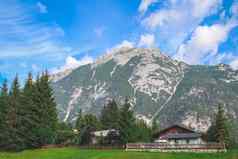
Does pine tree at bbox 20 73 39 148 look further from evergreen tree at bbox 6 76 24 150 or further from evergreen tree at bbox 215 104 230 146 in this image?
evergreen tree at bbox 215 104 230 146

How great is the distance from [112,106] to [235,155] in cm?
7428

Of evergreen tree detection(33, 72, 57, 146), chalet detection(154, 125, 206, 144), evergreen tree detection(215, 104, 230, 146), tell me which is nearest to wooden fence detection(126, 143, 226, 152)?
chalet detection(154, 125, 206, 144)

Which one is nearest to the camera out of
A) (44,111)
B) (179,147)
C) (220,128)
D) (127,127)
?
A: (179,147)

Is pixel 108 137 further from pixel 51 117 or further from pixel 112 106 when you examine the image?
pixel 112 106

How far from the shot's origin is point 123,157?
5166 cm

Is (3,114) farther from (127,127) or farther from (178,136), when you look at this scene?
(178,136)

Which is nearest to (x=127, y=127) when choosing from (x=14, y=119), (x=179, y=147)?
(x=179, y=147)

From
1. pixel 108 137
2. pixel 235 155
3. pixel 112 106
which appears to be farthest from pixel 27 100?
pixel 235 155

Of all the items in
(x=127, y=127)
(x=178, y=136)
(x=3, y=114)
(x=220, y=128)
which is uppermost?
Result: (x=3, y=114)

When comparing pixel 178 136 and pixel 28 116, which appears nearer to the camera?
pixel 28 116

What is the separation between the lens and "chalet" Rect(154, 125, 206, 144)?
84062 millimetres

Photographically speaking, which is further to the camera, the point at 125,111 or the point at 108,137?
the point at 108,137

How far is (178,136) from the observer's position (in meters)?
85.4

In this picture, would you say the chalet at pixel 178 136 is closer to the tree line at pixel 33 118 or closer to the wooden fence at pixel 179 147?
the tree line at pixel 33 118
